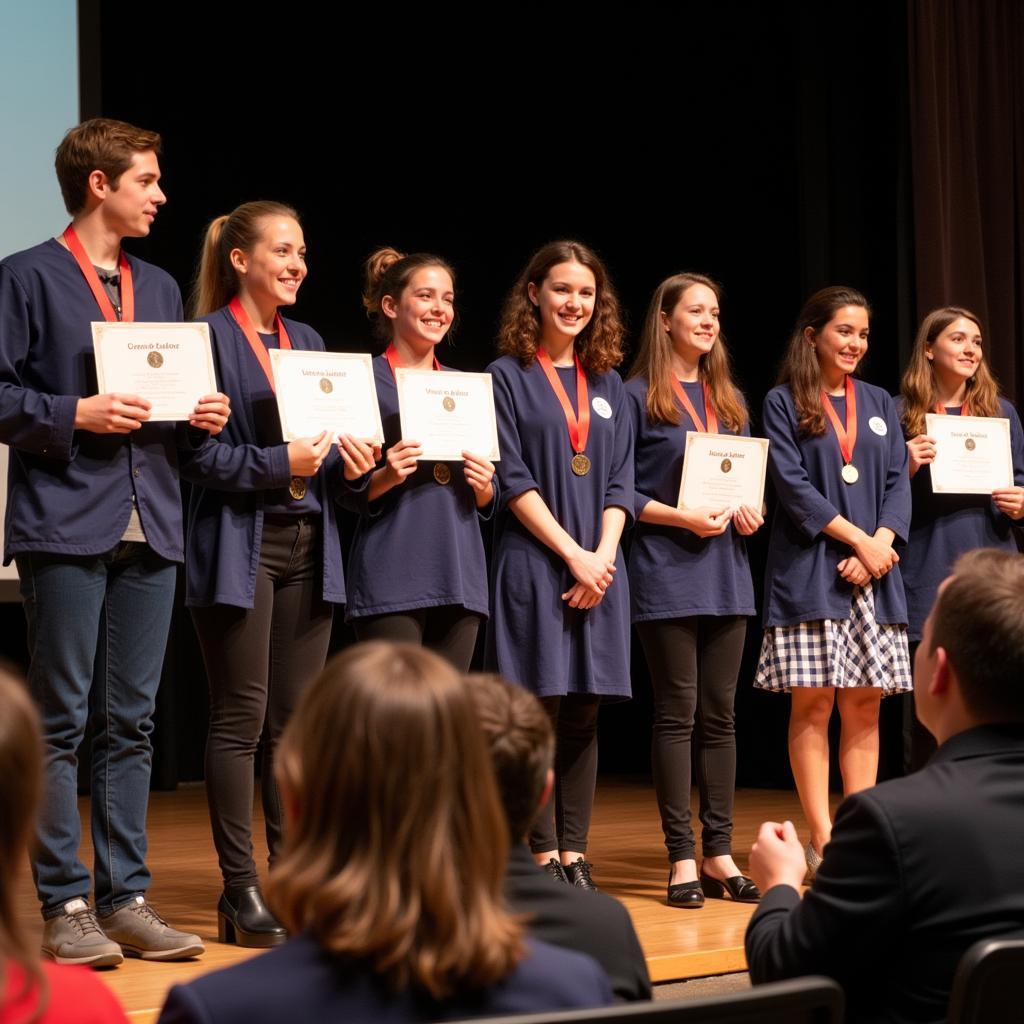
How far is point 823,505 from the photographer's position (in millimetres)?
4004

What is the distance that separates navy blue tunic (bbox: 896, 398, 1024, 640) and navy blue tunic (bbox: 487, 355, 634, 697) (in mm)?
1111

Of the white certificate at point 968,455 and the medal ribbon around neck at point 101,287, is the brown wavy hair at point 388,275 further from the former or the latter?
the white certificate at point 968,455

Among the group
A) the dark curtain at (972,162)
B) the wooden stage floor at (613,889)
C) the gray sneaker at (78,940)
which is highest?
the dark curtain at (972,162)

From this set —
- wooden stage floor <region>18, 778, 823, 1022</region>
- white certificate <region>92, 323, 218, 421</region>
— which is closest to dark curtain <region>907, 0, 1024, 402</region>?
wooden stage floor <region>18, 778, 823, 1022</region>

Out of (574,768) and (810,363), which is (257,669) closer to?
(574,768)

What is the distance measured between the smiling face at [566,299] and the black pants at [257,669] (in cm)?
92

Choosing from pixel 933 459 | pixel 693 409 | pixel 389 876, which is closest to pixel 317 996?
pixel 389 876

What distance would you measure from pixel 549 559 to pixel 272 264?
101cm

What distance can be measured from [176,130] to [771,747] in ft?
12.7

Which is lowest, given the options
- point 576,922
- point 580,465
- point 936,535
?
point 576,922

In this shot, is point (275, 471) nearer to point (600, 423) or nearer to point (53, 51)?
point (600, 423)

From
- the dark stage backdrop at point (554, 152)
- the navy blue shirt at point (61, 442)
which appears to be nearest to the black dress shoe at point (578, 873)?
the navy blue shirt at point (61, 442)

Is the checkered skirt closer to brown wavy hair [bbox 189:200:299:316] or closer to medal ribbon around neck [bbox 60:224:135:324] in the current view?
brown wavy hair [bbox 189:200:299:316]

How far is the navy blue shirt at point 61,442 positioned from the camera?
2.82m
